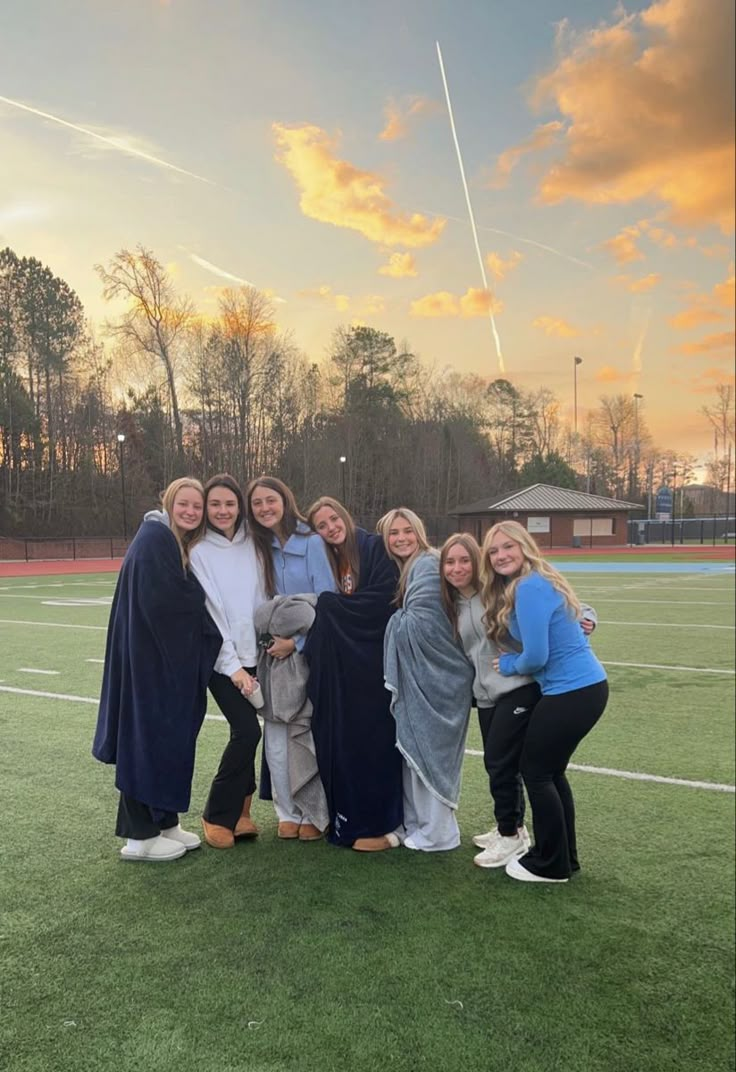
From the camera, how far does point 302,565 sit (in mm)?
3527

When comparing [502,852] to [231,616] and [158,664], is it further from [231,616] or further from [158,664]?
[158,664]

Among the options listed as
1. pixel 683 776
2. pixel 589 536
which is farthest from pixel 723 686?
pixel 589 536

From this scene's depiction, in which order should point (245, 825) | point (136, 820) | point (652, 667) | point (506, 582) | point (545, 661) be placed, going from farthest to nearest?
point (652, 667) < point (245, 825) < point (136, 820) < point (506, 582) < point (545, 661)

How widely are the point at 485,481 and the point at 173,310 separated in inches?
1027

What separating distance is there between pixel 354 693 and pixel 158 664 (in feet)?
2.92

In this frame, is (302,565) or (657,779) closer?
(302,565)

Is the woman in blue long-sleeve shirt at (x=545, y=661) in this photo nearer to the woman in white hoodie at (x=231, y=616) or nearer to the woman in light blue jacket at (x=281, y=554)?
the woman in light blue jacket at (x=281, y=554)

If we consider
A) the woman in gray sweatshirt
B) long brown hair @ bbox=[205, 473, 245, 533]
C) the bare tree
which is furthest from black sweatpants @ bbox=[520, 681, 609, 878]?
the bare tree

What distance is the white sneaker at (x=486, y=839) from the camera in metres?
3.40

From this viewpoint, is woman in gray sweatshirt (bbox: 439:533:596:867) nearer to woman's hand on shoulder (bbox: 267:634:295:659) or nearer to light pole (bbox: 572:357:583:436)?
woman's hand on shoulder (bbox: 267:634:295:659)

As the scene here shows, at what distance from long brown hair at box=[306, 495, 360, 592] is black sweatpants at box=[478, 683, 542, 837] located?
87 cm

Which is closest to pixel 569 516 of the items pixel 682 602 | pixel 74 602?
pixel 682 602

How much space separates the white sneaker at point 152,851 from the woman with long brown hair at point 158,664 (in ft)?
0.24

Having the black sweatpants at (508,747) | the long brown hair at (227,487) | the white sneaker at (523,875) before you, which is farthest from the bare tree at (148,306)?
the white sneaker at (523,875)
